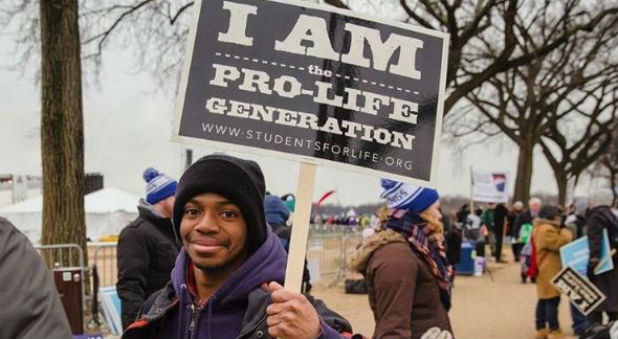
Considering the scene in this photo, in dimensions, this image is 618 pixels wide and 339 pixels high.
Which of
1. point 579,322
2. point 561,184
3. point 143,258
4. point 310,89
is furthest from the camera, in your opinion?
point 561,184

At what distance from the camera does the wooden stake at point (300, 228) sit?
206 centimetres

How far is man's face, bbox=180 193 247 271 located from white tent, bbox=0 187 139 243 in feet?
95.5

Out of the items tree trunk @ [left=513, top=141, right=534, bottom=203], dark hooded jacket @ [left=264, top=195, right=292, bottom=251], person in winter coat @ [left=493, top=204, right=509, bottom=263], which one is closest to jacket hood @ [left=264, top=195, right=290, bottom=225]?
dark hooded jacket @ [left=264, top=195, right=292, bottom=251]

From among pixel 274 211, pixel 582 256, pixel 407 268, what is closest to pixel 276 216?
pixel 274 211

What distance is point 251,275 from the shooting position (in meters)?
2.14

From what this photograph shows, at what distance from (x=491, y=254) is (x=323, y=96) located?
71.8 feet

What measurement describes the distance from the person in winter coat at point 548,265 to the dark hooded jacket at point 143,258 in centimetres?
560

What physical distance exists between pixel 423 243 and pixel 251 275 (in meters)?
1.81

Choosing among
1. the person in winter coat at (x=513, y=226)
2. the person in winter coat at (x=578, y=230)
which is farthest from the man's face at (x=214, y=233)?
the person in winter coat at (x=513, y=226)

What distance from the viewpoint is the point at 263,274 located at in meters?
2.16

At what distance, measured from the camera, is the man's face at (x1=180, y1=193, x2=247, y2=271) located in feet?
7.07

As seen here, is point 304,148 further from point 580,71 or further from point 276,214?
point 580,71

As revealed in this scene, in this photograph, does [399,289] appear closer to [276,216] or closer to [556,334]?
[276,216]

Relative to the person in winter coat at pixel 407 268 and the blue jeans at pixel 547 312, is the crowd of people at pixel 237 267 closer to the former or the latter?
the person in winter coat at pixel 407 268
